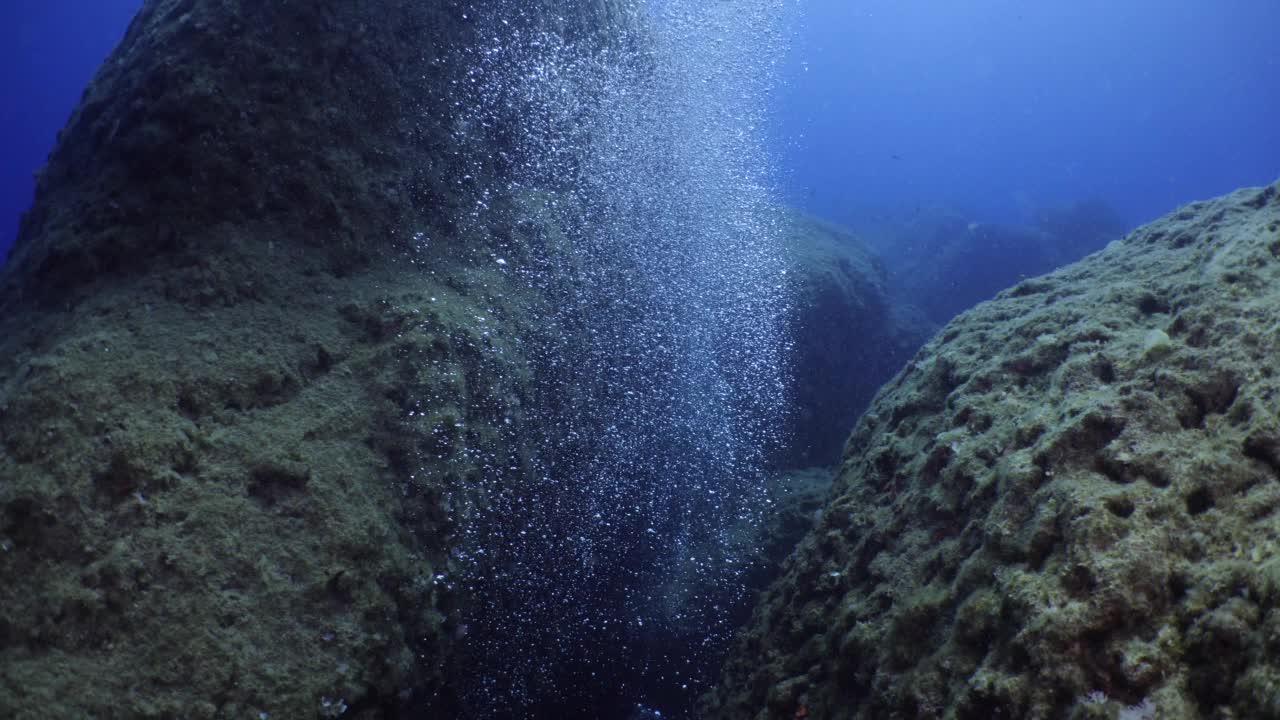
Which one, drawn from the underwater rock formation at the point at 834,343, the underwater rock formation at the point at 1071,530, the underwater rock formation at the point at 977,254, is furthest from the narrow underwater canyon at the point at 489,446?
the underwater rock formation at the point at 977,254

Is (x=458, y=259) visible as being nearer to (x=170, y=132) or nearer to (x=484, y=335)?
(x=484, y=335)

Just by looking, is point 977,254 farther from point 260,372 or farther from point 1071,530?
point 260,372

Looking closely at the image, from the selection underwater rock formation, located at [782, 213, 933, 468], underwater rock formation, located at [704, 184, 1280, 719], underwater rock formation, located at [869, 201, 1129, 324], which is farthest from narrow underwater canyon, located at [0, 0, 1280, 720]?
underwater rock formation, located at [869, 201, 1129, 324]

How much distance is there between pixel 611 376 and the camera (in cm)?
516

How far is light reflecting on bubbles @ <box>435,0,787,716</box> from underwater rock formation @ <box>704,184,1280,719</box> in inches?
56.3

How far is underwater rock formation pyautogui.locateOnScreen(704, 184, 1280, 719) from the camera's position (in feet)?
4.82

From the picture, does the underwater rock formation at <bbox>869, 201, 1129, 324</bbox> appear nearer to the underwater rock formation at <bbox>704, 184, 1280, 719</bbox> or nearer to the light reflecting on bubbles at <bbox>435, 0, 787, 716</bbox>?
the light reflecting on bubbles at <bbox>435, 0, 787, 716</bbox>

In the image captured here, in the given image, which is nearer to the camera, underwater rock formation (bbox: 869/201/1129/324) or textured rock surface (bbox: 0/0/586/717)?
textured rock surface (bbox: 0/0/586/717)

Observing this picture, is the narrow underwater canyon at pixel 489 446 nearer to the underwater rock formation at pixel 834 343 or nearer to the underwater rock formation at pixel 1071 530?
the underwater rock formation at pixel 1071 530

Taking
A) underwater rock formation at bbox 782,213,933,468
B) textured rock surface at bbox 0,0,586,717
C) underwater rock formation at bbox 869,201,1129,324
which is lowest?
textured rock surface at bbox 0,0,586,717

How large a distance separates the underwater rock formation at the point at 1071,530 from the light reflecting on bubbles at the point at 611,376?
143 centimetres

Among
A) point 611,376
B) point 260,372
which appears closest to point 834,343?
point 611,376

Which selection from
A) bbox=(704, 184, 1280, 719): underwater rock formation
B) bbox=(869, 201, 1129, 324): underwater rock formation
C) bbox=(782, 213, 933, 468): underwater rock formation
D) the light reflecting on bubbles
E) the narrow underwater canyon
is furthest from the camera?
bbox=(869, 201, 1129, 324): underwater rock formation

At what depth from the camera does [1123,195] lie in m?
66.6
